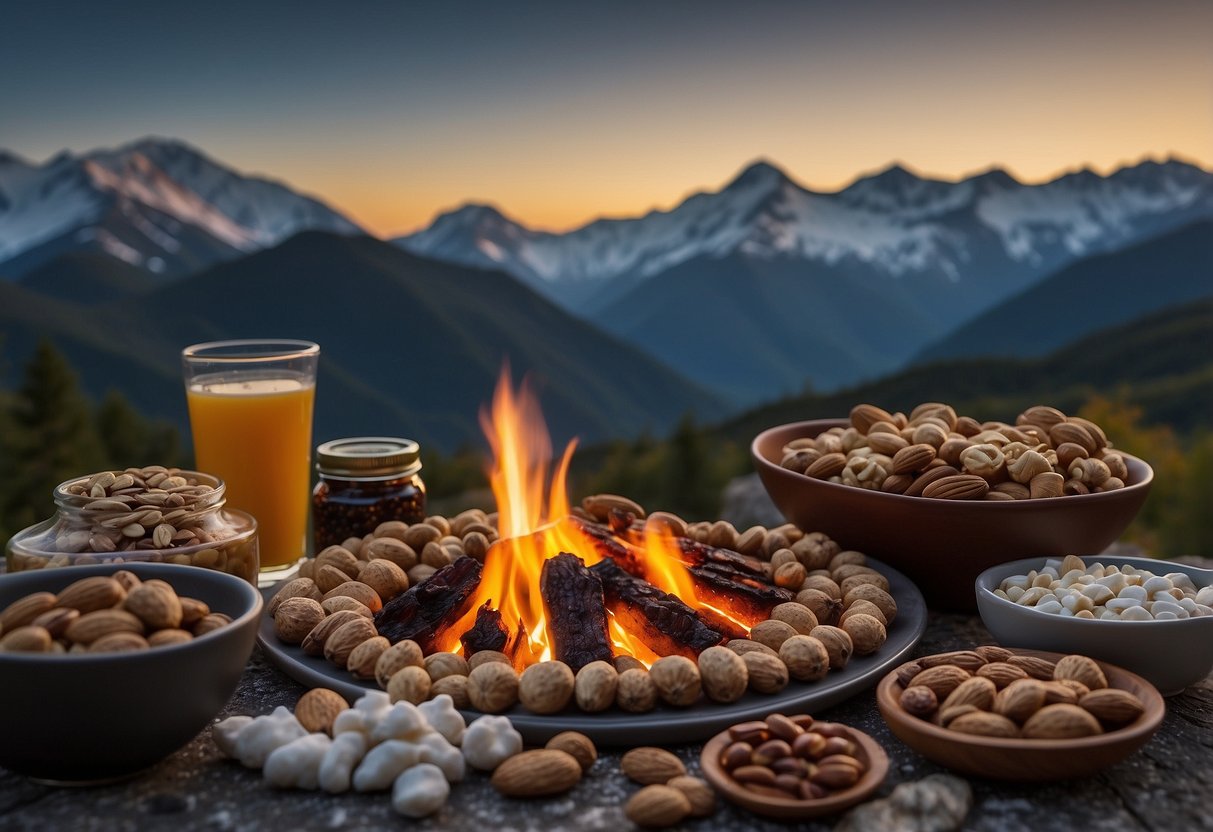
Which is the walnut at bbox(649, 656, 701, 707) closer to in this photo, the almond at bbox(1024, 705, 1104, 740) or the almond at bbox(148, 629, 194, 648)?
the almond at bbox(1024, 705, 1104, 740)

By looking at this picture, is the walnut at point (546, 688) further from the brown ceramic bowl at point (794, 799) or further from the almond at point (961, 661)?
the almond at point (961, 661)

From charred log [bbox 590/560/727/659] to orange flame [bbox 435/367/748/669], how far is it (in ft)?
0.15

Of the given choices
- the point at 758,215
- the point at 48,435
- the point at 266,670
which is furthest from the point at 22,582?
the point at 758,215

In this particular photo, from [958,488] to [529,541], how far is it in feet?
3.71

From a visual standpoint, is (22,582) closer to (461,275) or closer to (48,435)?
(48,435)

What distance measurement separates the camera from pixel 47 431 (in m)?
26.9

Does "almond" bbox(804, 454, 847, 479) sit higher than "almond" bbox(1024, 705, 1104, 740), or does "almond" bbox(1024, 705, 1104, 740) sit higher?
"almond" bbox(804, 454, 847, 479)

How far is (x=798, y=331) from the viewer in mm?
104688

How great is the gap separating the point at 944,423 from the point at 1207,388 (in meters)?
33.3

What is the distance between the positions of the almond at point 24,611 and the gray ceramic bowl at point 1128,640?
1958mm

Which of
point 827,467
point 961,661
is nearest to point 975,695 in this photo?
point 961,661

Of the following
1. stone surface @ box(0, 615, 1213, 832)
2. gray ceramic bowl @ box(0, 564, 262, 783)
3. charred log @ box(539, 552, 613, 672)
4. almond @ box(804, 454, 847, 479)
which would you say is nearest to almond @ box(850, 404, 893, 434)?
almond @ box(804, 454, 847, 479)

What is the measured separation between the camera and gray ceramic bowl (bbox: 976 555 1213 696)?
222 cm

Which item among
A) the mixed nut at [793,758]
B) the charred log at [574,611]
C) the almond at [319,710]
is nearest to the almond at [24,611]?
the almond at [319,710]
